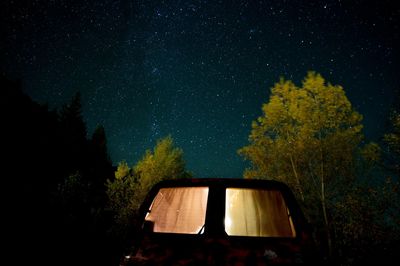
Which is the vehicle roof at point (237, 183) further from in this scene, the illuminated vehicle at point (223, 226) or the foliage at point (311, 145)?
the foliage at point (311, 145)

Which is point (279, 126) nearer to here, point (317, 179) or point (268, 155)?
point (268, 155)

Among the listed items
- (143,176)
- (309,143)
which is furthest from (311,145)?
(143,176)

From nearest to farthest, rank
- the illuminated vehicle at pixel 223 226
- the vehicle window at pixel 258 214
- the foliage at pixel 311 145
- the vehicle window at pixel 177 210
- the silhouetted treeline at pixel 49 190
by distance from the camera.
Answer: the illuminated vehicle at pixel 223 226 → the vehicle window at pixel 258 214 → the vehicle window at pixel 177 210 → the foliage at pixel 311 145 → the silhouetted treeline at pixel 49 190

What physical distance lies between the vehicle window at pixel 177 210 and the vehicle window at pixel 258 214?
0.38 meters

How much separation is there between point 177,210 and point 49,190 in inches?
1304

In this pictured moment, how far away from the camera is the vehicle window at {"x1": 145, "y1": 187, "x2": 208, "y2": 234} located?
130 inches

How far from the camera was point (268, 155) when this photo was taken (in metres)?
18.4

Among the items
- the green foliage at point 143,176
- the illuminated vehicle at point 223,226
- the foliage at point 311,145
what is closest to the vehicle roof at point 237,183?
the illuminated vehicle at point 223,226

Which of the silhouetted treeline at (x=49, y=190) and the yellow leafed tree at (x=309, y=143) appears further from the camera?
the silhouetted treeline at (x=49, y=190)

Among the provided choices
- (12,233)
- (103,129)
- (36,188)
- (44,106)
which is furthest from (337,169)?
(103,129)

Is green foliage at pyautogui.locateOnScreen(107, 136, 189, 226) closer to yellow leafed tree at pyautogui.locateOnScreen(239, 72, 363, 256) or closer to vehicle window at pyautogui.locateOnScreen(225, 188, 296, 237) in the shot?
yellow leafed tree at pyautogui.locateOnScreen(239, 72, 363, 256)

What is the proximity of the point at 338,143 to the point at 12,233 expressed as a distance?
70.9 ft

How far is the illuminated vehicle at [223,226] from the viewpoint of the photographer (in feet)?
7.45

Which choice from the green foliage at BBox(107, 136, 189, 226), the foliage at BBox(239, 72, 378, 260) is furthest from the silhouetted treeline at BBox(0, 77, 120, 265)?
the foliage at BBox(239, 72, 378, 260)
